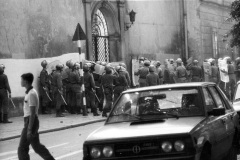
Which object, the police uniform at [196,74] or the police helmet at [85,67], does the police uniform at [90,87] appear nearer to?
the police helmet at [85,67]

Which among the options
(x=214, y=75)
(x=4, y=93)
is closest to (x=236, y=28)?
(x=4, y=93)

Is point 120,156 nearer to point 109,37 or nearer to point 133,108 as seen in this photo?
point 133,108

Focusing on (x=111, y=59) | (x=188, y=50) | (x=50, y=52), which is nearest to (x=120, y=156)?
(x=50, y=52)

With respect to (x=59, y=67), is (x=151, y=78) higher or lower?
lower

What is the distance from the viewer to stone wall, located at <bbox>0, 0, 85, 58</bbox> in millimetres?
21344

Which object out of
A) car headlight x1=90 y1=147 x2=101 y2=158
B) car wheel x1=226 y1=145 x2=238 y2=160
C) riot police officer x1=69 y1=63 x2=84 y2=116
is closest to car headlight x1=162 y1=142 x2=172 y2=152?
car headlight x1=90 y1=147 x2=101 y2=158

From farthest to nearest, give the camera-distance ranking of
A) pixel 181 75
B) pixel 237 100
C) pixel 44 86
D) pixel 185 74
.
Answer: pixel 185 74
pixel 181 75
pixel 44 86
pixel 237 100

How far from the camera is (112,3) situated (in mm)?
28766

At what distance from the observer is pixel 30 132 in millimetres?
8859

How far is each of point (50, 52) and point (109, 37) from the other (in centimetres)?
598

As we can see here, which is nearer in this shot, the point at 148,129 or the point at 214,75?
the point at 148,129

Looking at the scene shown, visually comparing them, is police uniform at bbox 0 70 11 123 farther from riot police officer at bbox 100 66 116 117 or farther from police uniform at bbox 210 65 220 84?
police uniform at bbox 210 65 220 84

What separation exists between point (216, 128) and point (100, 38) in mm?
21164

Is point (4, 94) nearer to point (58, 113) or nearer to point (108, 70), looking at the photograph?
point (58, 113)
